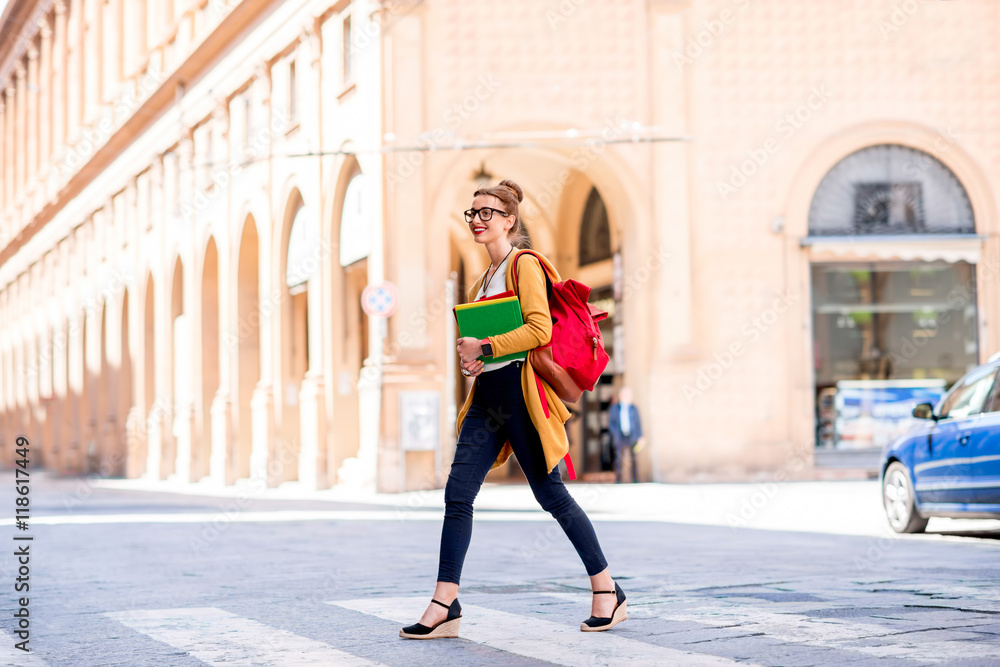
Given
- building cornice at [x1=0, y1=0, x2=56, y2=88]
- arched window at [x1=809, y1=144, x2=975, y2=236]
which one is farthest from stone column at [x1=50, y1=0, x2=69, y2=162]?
arched window at [x1=809, y1=144, x2=975, y2=236]

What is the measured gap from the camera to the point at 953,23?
23.2m

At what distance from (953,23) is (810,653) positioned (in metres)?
19.8

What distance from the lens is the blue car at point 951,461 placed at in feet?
36.0

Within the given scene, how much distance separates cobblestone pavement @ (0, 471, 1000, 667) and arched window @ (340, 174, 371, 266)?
9709 millimetres

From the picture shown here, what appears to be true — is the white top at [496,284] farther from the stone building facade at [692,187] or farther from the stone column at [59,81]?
the stone column at [59,81]

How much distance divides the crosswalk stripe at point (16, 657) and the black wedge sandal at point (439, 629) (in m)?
1.45

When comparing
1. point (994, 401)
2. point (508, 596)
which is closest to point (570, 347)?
point (508, 596)

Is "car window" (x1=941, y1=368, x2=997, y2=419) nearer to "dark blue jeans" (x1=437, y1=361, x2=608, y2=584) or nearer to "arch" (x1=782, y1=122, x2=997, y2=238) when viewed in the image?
"dark blue jeans" (x1=437, y1=361, x2=608, y2=584)

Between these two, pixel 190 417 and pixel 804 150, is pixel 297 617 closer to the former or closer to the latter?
pixel 804 150

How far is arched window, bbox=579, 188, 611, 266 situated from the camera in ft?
83.5

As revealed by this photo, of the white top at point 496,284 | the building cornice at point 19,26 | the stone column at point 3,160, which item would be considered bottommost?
the white top at point 496,284

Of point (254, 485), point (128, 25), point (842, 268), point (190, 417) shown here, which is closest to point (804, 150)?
point (842, 268)

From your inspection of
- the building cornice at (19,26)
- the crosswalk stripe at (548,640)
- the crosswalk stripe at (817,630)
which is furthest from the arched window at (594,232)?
the building cornice at (19,26)

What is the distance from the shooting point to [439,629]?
595 cm
